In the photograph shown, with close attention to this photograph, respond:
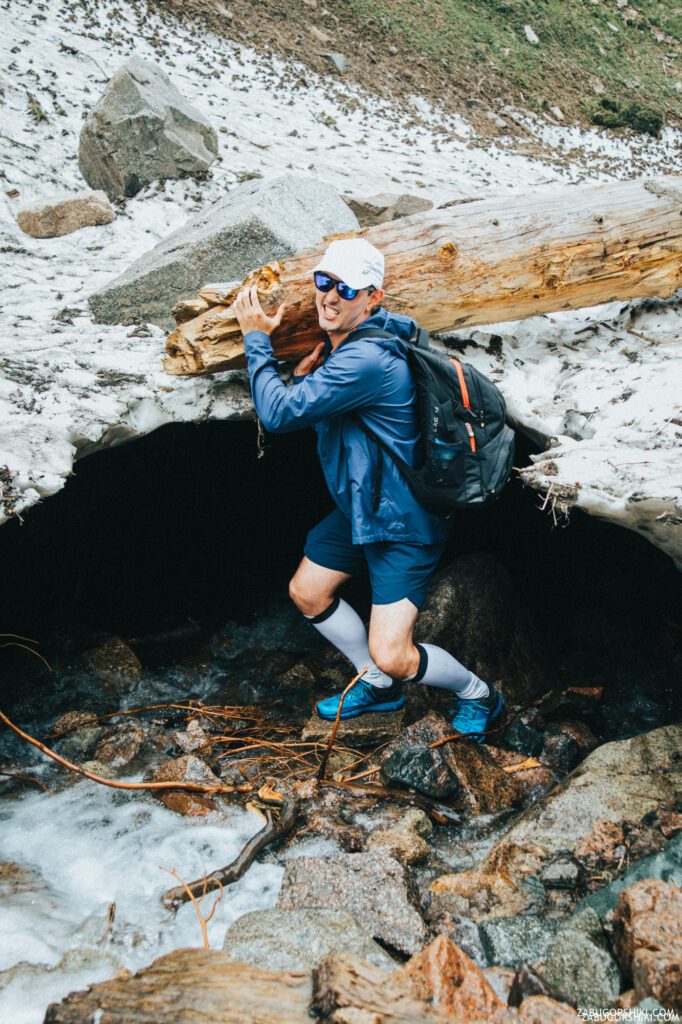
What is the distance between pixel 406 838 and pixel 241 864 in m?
0.75

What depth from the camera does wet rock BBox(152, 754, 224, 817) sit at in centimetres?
351

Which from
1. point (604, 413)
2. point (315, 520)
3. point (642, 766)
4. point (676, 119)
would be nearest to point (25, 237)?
point (315, 520)

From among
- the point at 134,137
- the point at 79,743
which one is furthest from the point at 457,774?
the point at 134,137

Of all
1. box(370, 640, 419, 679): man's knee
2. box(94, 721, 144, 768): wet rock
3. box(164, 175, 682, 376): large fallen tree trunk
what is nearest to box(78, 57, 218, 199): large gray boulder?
box(164, 175, 682, 376): large fallen tree trunk

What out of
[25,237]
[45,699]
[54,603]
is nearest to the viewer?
[45,699]

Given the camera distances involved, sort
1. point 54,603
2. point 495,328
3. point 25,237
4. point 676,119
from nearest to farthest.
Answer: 1. point 495,328
2. point 54,603
3. point 25,237
4. point 676,119

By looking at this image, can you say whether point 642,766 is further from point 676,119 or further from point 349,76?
point 676,119

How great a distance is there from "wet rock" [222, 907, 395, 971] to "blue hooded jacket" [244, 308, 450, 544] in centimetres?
165

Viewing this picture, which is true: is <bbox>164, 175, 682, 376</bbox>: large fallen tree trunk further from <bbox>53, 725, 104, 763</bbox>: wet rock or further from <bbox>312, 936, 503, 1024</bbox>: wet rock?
<bbox>312, 936, 503, 1024</bbox>: wet rock

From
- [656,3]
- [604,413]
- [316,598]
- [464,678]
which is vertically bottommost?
[464,678]

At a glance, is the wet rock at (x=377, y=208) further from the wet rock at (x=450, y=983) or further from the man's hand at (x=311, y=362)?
the wet rock at (x=450, y=983)

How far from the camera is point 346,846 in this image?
3.24 m

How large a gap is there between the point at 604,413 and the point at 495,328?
1.02 metres

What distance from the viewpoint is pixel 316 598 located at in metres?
4.08
